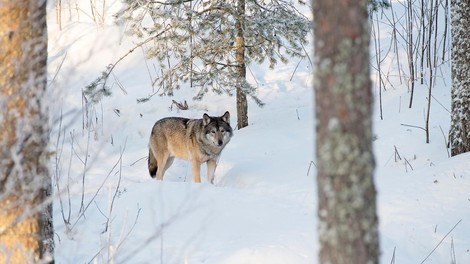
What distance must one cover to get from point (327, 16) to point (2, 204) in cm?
230

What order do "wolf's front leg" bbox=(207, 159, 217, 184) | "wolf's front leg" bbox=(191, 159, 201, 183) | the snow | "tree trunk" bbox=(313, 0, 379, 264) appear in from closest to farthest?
"tree trunk" bbox=(313, 0, 379, 264) → the snow → "wolf's front leg" bbox=(191, 159, 201, 183) → "wolf's front leg" bbox=(207, 159, 217, 184)

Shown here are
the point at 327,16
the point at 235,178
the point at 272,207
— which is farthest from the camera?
the point at 235,178

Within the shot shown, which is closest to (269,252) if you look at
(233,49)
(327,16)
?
(327,16)

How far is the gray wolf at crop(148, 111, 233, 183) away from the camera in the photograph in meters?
10.5

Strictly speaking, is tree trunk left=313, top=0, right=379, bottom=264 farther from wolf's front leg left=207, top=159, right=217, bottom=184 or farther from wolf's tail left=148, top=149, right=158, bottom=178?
wolf's tail left=148, top=149, right=158, bottom=178

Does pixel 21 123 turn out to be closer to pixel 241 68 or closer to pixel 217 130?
pixel 217 130

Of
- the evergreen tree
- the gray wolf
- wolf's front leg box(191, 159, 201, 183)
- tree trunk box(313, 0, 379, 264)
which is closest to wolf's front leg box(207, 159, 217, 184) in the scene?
the gray wolf

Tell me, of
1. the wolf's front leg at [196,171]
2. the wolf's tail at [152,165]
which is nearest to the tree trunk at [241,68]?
the wolf's front leg at [196,171]

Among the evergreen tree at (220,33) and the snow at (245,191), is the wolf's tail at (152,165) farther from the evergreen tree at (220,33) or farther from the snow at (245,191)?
the evergreen tree at (220,33)

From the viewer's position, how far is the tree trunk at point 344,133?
2035 millimetres

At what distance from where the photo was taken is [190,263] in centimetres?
530

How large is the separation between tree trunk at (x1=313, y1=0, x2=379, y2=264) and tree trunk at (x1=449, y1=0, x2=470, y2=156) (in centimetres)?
675

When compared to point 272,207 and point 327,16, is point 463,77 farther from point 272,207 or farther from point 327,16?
point 327,16

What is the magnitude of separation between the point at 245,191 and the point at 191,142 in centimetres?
293
